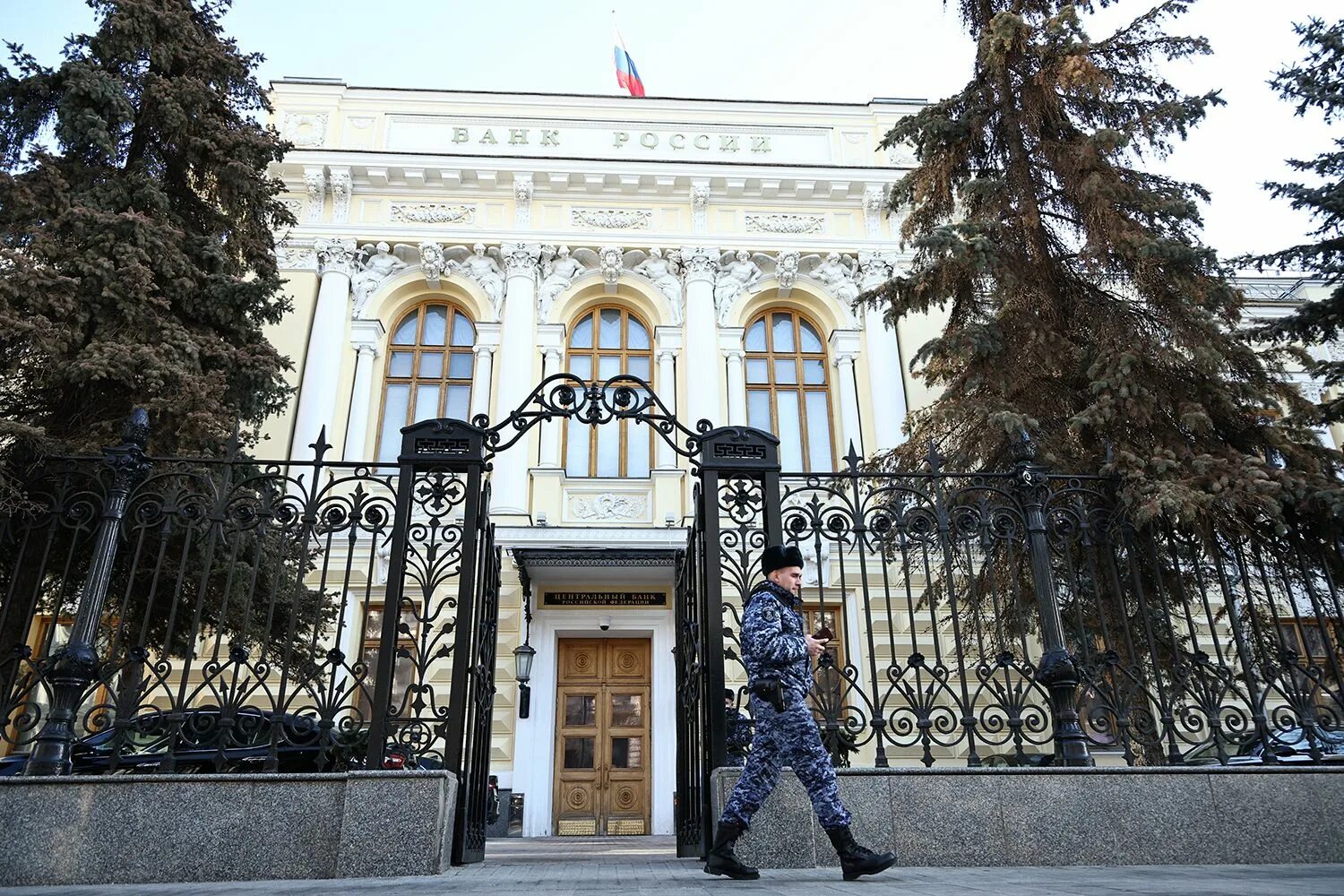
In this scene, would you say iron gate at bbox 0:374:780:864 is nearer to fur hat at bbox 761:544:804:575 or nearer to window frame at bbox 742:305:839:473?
fur hat at bbox 761:544:804:575

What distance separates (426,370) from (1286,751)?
1434 centimetres

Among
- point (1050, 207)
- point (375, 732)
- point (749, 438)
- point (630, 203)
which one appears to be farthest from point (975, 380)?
point (630, 203)

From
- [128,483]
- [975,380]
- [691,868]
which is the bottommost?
[691,868]

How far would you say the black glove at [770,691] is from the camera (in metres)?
5.06

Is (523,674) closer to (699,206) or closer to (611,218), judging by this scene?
(611,218)

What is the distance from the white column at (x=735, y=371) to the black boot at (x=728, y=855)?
38.7ft

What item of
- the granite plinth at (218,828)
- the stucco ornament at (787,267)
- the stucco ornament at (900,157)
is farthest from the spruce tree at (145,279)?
the stucco ornament at (900,157)

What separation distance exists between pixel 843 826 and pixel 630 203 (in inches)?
608

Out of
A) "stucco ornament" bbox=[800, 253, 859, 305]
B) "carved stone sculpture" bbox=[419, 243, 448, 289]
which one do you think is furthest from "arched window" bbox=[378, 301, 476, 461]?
"stucco ornament" bbox=[800, 253, 859, 305]

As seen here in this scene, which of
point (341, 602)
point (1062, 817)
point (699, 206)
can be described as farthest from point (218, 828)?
point (699, 206)

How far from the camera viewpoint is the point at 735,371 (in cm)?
1736

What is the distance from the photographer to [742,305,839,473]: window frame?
17250 millimetres

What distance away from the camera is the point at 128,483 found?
6617 mm

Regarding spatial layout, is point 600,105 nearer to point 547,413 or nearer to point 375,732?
point 547,413
